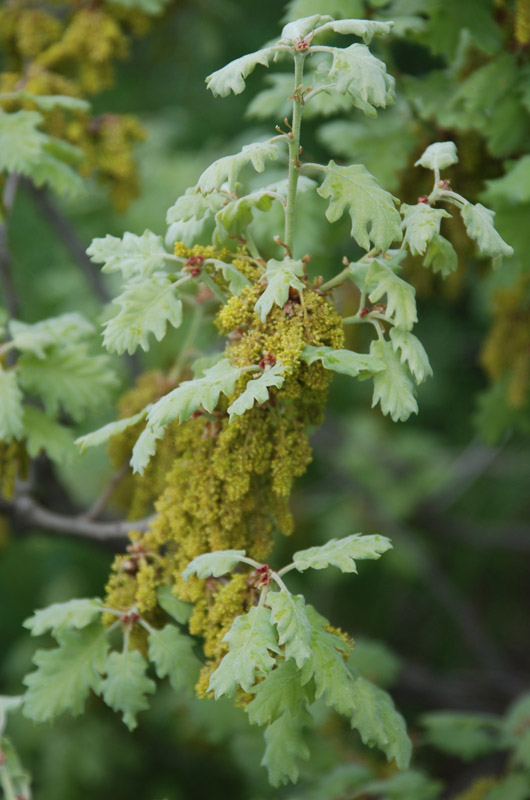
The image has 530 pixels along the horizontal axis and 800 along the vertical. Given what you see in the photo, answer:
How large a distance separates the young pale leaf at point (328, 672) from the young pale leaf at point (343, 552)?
0.13m

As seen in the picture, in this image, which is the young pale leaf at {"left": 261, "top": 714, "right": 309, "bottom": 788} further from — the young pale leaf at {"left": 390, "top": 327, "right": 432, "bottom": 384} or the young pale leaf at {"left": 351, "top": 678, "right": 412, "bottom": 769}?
the young pale leaf at {"left": 390, "top": 327, "right": 432, "bottom": 384}

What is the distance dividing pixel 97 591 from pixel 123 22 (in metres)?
3.03

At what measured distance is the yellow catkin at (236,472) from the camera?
1584 millimetres

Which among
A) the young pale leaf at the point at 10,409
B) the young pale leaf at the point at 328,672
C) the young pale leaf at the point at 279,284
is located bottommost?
the young pale leaf at the point at 328,672

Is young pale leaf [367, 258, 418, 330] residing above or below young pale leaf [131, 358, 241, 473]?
above

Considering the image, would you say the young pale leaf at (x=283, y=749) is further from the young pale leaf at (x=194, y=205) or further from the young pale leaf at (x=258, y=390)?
the young pale leaf at (x=194, y=205)

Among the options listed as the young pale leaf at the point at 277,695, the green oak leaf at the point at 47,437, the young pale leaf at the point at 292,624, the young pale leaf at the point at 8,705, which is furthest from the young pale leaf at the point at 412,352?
the young pale leaf at the point at 8,705

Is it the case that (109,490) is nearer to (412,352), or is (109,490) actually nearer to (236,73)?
(412,352)

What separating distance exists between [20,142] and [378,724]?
1.64 metres

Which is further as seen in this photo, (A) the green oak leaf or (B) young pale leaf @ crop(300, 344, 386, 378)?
(A) the green oak leaf

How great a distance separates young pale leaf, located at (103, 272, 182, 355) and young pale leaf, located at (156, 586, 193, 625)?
51 centimetres

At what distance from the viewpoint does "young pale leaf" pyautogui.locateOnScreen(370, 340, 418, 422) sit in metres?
1.53

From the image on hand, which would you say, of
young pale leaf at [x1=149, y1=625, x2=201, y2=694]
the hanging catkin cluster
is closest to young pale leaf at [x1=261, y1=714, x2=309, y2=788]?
young pale leaf at [x1=149, y1=625, x2=201, y2=694]

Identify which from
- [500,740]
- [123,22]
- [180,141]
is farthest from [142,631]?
[180,141]
